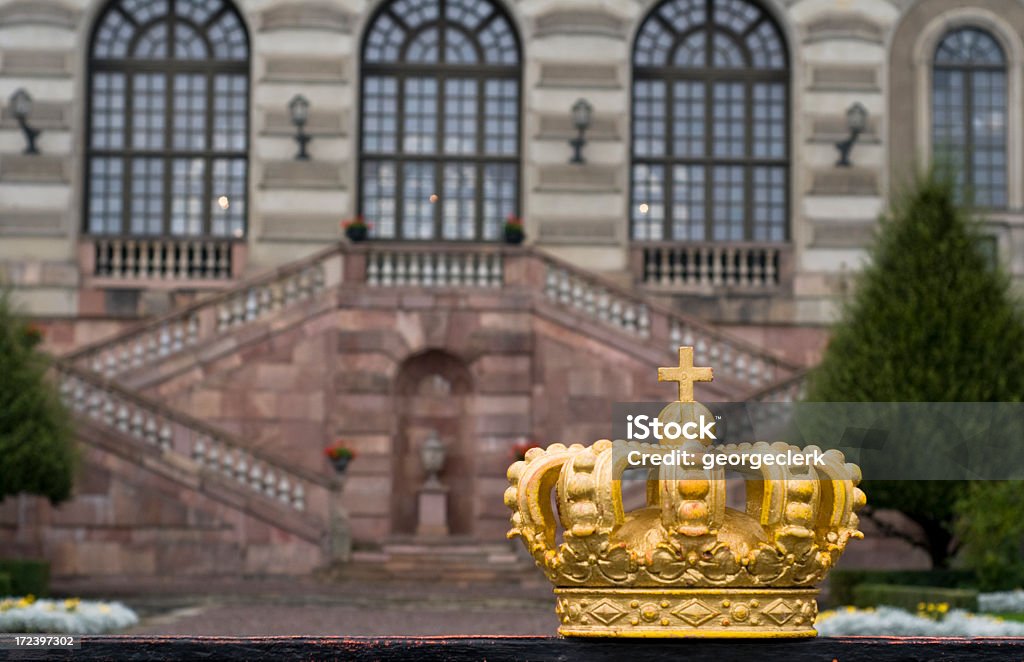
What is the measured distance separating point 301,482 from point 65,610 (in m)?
9.76

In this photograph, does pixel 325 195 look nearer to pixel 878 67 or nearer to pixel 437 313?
pixel 437 313

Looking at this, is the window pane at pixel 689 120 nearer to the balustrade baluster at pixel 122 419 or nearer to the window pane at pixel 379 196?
the window pane at pixel 379 196

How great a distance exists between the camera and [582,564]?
8172 mm

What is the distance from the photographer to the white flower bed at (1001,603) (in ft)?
78.2

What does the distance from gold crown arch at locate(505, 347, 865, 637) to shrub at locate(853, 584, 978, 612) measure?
15.9 m

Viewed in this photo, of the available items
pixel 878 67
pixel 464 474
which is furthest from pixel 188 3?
pixel 878 67

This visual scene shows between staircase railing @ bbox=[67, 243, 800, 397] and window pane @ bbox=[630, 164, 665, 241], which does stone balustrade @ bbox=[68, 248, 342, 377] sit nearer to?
staircase railing @ bbox=[67, 243, 800, 397]

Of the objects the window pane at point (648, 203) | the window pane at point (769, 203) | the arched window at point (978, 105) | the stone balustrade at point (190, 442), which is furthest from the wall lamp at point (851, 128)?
the stone balustrade at point (190, 442)

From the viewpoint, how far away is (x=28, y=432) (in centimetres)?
2903

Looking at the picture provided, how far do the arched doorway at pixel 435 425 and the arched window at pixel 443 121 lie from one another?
5.02m

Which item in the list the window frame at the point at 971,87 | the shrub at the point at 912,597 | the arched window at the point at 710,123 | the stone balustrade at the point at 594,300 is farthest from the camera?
the arched window at the point at 710,123

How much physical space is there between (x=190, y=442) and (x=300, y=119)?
8.77 m

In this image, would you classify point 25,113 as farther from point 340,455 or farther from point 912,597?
point 912,597

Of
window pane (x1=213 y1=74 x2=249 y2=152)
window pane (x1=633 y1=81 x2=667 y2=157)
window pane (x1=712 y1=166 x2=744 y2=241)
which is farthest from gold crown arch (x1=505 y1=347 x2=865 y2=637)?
window pane (x1=213 y1=74 x2=249 y2=152)
